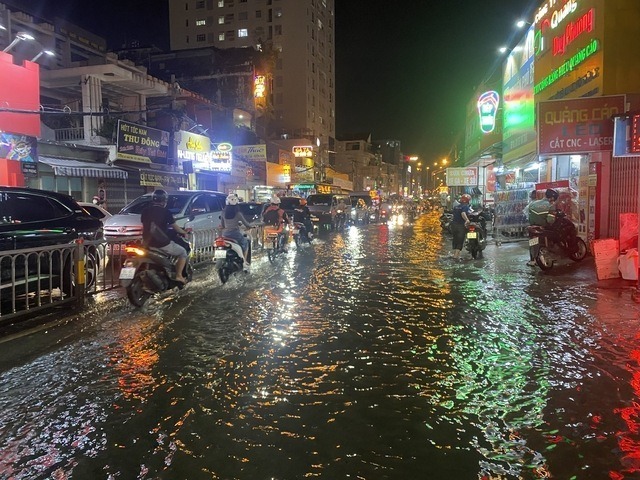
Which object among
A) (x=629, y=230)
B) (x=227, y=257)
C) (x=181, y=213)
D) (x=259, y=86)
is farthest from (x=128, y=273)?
(x=259, y=86)

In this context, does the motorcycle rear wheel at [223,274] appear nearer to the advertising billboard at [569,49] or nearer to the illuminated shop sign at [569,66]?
the advertising billboard at [569,49]

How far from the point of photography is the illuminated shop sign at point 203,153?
27.2 m

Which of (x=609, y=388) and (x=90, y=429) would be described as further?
(x=609, y=388)

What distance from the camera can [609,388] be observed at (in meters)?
4.80

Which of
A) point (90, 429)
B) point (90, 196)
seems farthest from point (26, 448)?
point (90, 196)

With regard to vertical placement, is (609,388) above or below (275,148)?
below

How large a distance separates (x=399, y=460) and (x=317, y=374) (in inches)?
72.1

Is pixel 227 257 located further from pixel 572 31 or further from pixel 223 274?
pixel 572 31

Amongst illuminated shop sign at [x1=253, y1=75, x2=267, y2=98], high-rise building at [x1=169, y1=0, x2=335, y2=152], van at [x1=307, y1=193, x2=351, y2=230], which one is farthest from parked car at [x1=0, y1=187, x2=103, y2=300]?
high-rise building at [x1=169, y1=0, x2=335, y2=152]

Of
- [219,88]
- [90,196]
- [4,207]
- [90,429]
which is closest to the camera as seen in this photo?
[90,429]

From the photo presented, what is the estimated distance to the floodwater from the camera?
11.6ft

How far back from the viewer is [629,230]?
1006 cm

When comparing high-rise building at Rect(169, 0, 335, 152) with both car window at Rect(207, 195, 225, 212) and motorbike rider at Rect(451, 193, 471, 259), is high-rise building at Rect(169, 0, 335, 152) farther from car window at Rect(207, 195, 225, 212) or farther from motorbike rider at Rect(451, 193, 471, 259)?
motorbike rider at Rect(451, 193, 471, 259)

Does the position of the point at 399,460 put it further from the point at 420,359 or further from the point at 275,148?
the point at 275,148
